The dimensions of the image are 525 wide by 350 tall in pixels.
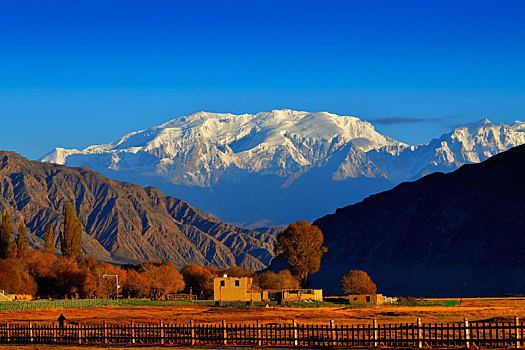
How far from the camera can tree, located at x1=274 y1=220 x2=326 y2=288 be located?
195m

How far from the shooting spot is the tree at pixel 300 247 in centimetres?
19500

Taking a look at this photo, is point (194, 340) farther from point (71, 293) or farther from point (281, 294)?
point (71, 293)

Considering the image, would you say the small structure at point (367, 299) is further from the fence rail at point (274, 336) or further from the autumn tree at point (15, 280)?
the fence rail at point (274, 336)

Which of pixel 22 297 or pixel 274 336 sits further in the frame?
pixel 22 297

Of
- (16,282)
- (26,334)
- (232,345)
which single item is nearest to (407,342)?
(232,345)

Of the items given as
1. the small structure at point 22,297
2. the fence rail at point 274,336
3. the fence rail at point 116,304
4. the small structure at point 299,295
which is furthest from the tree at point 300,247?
the fence rail at point 274,336

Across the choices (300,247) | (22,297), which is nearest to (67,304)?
(22,297)

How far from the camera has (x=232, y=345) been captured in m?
57.8

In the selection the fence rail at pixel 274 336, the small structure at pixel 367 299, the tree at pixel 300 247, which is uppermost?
the tree at pixel 300 247

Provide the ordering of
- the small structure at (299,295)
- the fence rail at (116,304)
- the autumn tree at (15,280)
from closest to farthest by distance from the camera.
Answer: the fence rail at (116,304) → the small structure at (299,295) → the autumn tree at (15,280)

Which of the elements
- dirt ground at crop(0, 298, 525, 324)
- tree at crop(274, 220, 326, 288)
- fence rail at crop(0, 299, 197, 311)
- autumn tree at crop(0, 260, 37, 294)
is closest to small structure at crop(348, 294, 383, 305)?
tree at crop(274, 220, 326, 288)

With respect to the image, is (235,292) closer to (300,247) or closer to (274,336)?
(300,247)

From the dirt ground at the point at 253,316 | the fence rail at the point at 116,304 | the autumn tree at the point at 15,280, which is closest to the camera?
the dirt ground at the point at 253,316

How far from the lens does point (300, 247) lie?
7692 inches
